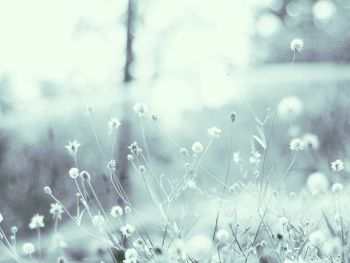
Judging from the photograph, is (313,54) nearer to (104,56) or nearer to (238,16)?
(238,16)

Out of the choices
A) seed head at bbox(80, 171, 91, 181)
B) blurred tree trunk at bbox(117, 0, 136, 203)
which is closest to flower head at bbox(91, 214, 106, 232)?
seed head at bbox(80, 171, 91, 181)

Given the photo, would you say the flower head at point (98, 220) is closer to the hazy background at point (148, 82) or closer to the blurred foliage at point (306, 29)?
the hazy background at point (148, 82)

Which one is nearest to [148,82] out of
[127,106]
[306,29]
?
[127,106]

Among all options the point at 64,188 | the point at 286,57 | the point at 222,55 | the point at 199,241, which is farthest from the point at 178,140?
the point at 286,57

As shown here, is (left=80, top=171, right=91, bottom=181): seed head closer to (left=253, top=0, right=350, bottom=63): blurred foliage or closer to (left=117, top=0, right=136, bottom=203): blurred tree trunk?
(left=117, top=0, right=136, bottom=203): blurred tree trunk

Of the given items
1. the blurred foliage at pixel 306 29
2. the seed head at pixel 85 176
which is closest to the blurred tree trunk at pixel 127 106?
the blurred foliage at pixel 306 29

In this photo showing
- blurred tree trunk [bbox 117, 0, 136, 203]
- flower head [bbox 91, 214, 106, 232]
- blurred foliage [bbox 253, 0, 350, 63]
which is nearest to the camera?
flower head [bbox 91, 214, 106, 232]
